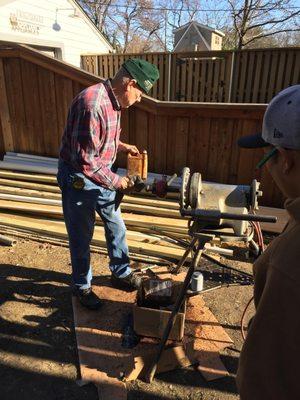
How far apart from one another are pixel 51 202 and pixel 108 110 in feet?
8.59

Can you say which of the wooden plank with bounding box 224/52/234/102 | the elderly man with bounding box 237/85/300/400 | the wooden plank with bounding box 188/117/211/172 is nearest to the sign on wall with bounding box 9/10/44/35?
the wooden plank with bounding box 224/52/234/102

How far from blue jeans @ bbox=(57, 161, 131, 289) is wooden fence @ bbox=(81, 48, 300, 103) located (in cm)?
791

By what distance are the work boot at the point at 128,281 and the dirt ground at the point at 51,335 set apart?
1.47 ft

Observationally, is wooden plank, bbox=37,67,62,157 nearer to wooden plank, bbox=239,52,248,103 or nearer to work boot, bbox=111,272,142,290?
work boot, bbox=111,272,142,290

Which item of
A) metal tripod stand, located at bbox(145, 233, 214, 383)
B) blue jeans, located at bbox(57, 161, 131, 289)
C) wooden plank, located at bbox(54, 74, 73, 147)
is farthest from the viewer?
wooden plank, located at bbox(54, 74, 73, 147)

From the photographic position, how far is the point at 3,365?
2.86 m

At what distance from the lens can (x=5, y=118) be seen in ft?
21.6

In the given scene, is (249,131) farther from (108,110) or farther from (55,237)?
(55,237)

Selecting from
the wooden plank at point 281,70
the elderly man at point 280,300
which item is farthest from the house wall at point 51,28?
the elderly man at point 280,300

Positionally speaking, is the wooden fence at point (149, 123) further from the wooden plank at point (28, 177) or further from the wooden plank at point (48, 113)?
the wooden plank at point (28, 177)

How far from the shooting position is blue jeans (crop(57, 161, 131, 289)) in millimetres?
3102

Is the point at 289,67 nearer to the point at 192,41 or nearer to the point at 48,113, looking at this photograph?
the point at 48,113

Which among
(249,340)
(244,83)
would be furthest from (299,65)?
(249,340)

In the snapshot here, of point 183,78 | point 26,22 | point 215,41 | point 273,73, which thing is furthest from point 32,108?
point 215,41
